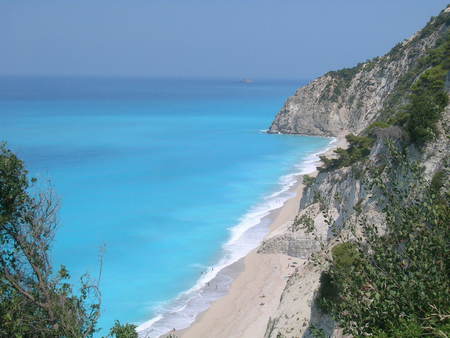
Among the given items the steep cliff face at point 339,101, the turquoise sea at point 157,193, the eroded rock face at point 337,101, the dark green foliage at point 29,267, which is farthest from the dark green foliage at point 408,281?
the eroded rock face at point 337,101

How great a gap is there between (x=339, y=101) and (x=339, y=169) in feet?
182

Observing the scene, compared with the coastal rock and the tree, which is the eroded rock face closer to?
the coastal rock

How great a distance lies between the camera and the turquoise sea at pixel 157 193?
31.3 m

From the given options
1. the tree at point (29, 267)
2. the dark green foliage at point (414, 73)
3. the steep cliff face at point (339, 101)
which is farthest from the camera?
the steep cliff face at point (339, 101)

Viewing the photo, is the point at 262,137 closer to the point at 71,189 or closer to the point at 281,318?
the point at 71,189

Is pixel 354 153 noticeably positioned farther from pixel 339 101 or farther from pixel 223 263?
pixel 339 101

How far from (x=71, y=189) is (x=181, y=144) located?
3052cm

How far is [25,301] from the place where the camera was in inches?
375

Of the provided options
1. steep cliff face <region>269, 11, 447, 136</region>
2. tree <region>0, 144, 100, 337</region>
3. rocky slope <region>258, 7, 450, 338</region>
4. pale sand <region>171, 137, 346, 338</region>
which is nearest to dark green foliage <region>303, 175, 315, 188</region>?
rocky slope <region>258, 7, 450, 338</region>

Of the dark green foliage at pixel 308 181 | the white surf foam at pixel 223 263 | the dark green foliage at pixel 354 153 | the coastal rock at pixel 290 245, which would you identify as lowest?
the white surf foam at pixel 223 263

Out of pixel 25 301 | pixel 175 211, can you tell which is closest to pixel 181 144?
pixel 175 211

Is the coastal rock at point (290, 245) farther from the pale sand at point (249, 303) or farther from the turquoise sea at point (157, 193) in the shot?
the turquoise sea at point (157, 193)

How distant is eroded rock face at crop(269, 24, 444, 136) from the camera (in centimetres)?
7350

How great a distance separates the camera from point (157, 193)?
176ft
